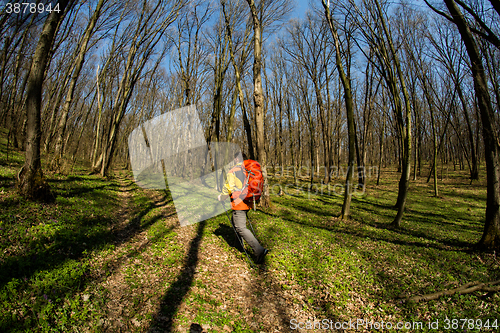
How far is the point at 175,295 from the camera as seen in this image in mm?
3959

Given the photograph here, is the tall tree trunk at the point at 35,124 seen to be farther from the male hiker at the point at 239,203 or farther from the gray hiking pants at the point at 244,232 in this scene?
the gray hiking pants at the point at 244,232

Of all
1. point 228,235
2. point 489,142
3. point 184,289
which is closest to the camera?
point 184,289

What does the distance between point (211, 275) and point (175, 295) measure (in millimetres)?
983

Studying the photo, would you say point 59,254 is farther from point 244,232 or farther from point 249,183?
point 249,183

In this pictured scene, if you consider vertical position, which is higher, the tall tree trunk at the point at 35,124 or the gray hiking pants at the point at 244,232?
the tall tree trunk at the point at 35,124

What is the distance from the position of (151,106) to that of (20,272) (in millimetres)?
29755

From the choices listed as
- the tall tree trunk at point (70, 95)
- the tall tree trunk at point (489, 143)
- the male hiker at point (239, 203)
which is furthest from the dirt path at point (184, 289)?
the tall tree trunk at point (70, 95)

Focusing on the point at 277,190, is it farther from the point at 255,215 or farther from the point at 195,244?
the point at 195,244

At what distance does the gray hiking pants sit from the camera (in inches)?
211

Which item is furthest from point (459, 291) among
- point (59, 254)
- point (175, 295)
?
point (59, 254)

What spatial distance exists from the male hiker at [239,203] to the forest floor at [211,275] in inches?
19.2

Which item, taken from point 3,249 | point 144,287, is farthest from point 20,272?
point 144,287

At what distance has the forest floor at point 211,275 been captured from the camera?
3.18 meters

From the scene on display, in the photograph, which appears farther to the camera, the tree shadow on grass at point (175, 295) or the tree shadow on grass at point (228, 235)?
the tree shadow on grass at point (228, 235)
